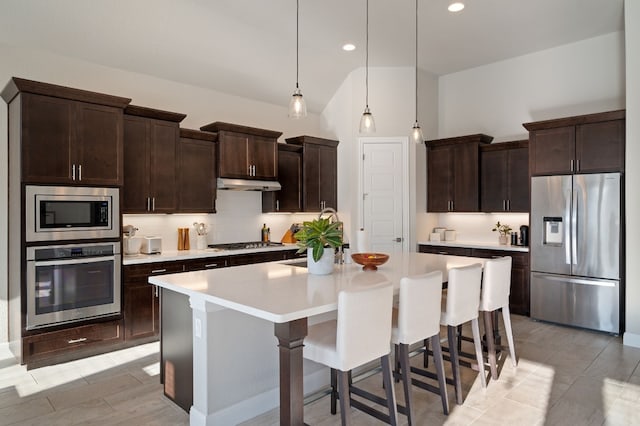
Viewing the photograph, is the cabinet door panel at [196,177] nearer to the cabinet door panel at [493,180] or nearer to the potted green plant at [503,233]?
the cabinet door panel at [493,180]

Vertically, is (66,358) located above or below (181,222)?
below

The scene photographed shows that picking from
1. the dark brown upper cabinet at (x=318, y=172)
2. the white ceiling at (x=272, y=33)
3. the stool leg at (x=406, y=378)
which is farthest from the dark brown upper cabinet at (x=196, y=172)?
the stool leg at (x=406, y=378)

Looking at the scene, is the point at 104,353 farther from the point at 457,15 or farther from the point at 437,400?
the point at 457,15

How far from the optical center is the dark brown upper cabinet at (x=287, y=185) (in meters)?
6.00

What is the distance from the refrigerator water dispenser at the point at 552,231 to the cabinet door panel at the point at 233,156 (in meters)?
3.76

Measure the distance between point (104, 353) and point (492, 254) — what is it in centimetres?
477

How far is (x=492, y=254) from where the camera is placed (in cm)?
568

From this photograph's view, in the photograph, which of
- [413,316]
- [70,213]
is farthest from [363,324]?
[70,213]

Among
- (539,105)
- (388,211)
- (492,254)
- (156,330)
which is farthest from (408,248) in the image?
(156,330)

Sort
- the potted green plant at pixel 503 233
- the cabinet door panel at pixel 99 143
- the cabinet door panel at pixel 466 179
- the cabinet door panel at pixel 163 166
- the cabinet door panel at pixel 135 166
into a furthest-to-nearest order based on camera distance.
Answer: the cabinet door panel at pixel 466 179 → the potted green plant at pixel 503 233 → the cabinet door panel at pixel 163 166 → the cabinet door panel at pixel 135 166 → the cabinet door panel at pixel 99 143

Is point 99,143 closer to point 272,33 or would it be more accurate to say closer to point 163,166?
point 163,166

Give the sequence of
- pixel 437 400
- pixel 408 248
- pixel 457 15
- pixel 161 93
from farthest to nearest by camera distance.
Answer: pixel 408 248 → pixel 161 93 → pixel 457 15 → pixel 437 400

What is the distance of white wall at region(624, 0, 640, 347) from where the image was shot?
4234 millimetres

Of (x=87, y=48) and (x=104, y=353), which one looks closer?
(x=104, y=353)
